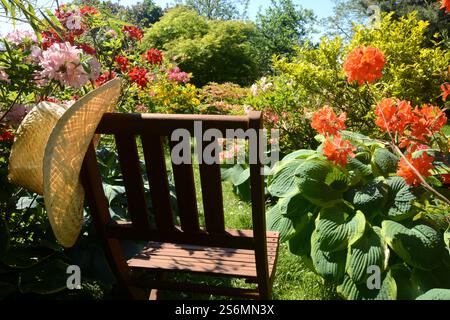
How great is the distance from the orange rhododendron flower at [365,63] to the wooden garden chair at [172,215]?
2.87ft

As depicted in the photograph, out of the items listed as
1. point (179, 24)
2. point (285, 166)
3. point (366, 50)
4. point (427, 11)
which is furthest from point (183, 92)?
point (427, 11)

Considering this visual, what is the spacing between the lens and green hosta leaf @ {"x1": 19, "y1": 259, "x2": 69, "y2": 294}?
1.82 m

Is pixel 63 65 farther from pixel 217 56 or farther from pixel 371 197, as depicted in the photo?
pixel 217 56

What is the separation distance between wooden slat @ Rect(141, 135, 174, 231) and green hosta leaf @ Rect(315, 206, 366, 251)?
86cm

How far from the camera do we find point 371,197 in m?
2.13

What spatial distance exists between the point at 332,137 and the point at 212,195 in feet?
3.42

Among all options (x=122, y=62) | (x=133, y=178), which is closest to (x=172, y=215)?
(x=133, y=178)

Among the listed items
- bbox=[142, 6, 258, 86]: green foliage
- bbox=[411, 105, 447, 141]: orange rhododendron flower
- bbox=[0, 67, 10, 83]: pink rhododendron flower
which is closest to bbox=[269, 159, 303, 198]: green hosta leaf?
bbox=[411, 105, 447, 141]: orange rhododendron flower

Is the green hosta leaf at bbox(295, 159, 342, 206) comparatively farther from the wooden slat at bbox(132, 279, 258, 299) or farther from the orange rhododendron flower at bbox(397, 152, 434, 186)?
the wooden slat at bbox(132, 279, 258, 299)

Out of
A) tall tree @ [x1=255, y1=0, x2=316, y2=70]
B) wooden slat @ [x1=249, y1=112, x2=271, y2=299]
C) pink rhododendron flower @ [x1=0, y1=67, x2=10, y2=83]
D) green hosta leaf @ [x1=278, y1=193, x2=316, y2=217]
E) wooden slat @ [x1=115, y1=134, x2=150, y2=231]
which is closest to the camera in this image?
wooden slat @ [x1=249, y1=112, x2=271, y2=299]

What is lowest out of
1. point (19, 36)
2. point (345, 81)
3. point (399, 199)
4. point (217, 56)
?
point (399, 199)
